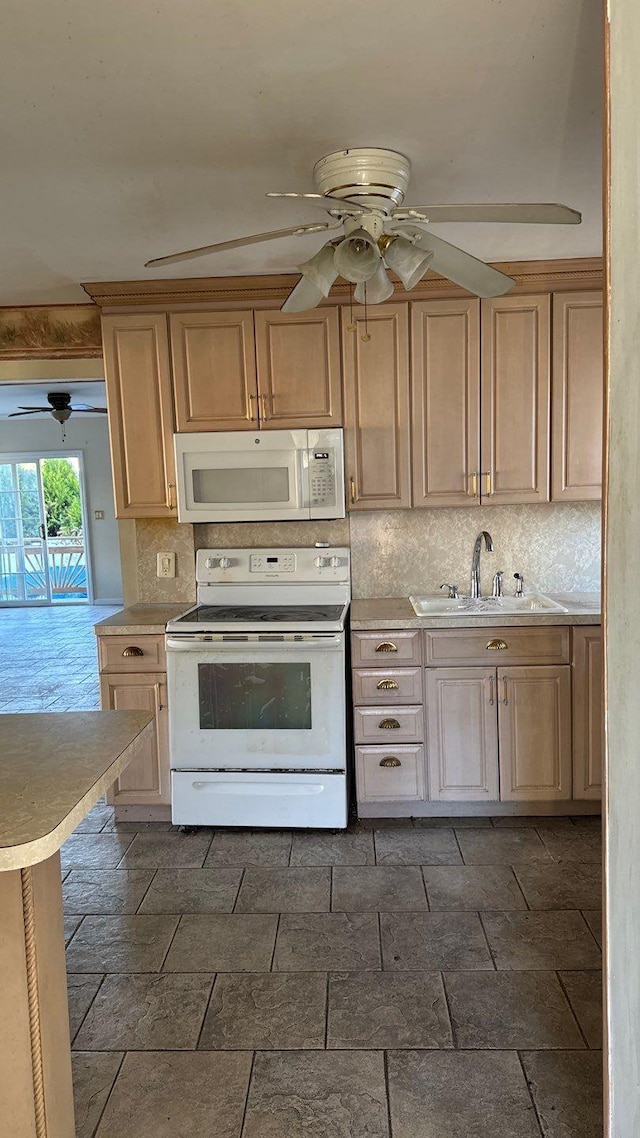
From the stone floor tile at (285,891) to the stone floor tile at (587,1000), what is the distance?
2.70 ft

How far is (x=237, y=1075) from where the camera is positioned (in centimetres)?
187

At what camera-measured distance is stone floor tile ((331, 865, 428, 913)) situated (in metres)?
2.60

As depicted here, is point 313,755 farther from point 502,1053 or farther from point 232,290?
point 232,290

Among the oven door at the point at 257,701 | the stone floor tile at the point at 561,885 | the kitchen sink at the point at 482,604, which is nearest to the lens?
the stone floor tile at the point at 561,885

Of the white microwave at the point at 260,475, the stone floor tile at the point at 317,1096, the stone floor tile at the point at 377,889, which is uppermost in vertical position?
the white microwave at the point at 260,475

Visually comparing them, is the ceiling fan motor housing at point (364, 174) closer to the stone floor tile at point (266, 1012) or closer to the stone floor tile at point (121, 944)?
the stone floor tile at point (266, 1012)

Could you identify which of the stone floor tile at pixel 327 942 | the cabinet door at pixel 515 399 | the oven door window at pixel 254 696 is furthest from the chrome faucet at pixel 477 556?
the stone floor tile at pixel 327 942

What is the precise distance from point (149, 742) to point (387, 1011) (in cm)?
160

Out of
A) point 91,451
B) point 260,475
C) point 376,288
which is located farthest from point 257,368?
point 91,451

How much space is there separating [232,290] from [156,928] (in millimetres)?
2558

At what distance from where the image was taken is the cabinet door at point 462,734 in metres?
3.16

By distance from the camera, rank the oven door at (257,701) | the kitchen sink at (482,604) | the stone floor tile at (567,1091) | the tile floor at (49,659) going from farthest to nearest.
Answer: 1. the tile floor at (49,659)
2. the kitchen sink at (482,604)
3. the oven door at (257,701)
4. the stone floor tile at (567,1091)

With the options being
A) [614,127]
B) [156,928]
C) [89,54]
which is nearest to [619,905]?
[614,127]

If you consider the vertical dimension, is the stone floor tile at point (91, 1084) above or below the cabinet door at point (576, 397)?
below
